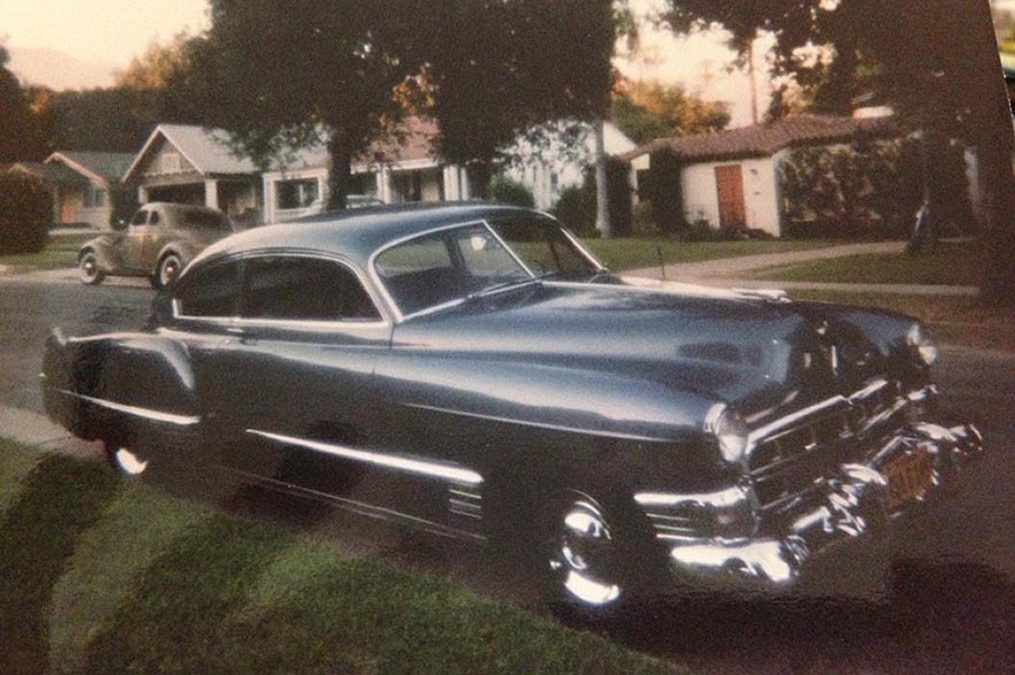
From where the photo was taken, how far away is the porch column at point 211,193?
2.18 meters

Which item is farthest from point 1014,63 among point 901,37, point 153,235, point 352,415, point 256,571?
point 153,235

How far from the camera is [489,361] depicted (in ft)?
6.18

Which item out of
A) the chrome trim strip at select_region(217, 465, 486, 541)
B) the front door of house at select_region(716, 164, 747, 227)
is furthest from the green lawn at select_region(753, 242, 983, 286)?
the chrome trim strip at select_region(217, 465, 486, 541)


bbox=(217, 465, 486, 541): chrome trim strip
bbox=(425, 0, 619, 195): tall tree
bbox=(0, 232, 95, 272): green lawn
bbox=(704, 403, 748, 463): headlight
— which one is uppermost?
bbox=(425, 0, 619, 195): tall tree

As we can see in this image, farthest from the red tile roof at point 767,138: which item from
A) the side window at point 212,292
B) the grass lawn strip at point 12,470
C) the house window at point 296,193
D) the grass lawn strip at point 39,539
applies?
the grass lawn strip at point 12,470

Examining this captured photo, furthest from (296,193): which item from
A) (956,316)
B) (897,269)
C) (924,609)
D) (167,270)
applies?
Answer: (924,609)

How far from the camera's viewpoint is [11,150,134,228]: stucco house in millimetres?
2422

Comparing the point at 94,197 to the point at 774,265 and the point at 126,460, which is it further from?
the point at 774,265

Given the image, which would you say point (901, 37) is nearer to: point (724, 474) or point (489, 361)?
point (724, 474)

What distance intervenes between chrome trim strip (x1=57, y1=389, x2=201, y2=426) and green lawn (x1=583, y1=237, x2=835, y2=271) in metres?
1.02

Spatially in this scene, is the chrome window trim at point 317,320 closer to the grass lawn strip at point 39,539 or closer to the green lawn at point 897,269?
the grass lawn strip at point 39,539

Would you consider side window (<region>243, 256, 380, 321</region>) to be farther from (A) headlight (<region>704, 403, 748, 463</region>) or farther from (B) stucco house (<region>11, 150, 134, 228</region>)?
(A) headlight (<region>704, 403, 748, 463</region>)

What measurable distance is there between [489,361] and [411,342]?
0.22m

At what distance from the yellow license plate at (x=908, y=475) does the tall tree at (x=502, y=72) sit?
856 millimetres
